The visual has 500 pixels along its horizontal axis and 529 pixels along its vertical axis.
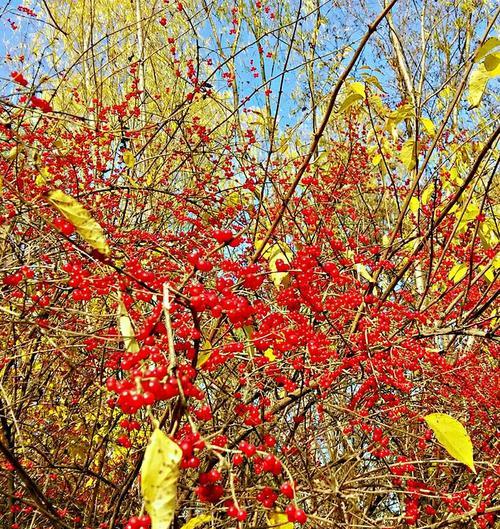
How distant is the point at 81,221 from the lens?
1.07 m

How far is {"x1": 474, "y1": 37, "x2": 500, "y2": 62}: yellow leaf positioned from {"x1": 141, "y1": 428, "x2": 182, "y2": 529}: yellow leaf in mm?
1441

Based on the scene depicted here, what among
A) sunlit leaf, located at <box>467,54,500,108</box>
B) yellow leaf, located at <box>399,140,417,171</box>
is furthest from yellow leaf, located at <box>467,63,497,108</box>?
yellow leaf, located at <box>399,140,417,171</box>

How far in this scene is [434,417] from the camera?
1286 mm

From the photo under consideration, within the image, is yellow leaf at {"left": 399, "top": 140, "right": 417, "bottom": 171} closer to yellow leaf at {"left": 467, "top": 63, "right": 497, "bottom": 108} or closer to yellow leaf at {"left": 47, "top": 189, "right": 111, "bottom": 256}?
yellow leaf at {"left": 467, "top": 63, "right": 497, "bottom": 108}

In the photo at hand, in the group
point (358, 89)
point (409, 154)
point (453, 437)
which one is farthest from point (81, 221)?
point (409, 154)

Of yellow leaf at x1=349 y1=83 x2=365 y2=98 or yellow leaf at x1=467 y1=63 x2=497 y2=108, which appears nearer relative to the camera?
yellow leaf at x1=467 y1=63 x2=497 y2=108

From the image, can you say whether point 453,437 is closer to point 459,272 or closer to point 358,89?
point 358,89

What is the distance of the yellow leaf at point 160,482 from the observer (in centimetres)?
78

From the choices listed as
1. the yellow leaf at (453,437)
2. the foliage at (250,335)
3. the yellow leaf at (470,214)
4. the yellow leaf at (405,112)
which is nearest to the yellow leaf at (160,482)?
the foliage at (250,335)

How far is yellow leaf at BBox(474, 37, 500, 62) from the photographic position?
5.06ft

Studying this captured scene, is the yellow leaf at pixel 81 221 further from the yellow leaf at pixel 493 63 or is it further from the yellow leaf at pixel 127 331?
the yellow leaf at pixel 493 63

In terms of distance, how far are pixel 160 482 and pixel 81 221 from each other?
54 centimetres

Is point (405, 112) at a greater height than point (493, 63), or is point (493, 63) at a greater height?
point (405, 112)

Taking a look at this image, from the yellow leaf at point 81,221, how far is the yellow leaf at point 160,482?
16.9 inches
